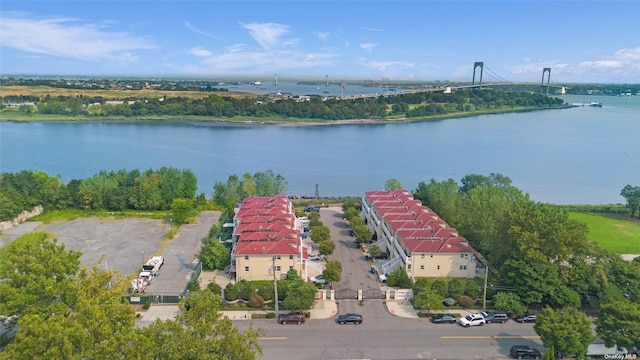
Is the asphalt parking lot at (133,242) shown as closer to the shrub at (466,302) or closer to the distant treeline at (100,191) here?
the distant treeline at (100,191)

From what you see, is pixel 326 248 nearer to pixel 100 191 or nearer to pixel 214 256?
pixel 214 256

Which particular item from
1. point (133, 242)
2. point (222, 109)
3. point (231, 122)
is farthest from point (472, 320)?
point (222, 109)

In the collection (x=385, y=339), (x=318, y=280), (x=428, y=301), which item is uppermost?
(x=428, y=301)

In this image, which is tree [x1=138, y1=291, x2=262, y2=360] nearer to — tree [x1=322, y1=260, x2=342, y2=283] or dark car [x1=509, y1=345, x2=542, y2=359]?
tree [x1=322, y1=260, x2=342, y2=283]

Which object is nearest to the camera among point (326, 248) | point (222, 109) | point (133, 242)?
point (326, 248)

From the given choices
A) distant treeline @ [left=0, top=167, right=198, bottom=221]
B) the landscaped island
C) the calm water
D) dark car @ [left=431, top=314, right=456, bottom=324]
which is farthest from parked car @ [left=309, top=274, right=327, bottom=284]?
the landscaped island

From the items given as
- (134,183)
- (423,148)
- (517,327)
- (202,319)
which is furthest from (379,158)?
(202,319)
